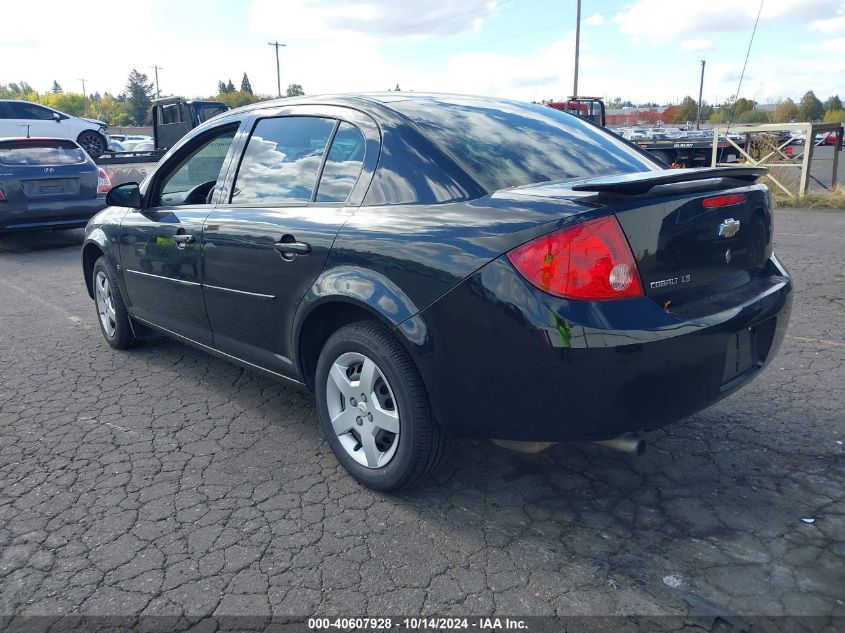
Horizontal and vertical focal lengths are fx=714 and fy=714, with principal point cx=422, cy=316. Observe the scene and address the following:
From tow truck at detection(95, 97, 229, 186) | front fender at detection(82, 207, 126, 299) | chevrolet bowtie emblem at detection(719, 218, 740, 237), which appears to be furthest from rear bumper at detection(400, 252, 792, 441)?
tow truck at detection(95, 97, 229, 186)

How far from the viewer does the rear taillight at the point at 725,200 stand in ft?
8.96

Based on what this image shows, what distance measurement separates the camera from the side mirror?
14.6 ft

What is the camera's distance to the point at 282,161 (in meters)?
3.58

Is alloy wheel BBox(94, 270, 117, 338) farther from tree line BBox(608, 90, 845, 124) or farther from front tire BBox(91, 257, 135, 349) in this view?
tree line BBox(608, 90, 845, 124)

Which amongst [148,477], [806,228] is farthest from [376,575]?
[806,228]

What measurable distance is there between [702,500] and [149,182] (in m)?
3.61

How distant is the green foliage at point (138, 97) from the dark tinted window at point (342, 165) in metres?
138

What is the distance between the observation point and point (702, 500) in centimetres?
295

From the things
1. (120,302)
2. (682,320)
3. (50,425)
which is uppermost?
(682,320)

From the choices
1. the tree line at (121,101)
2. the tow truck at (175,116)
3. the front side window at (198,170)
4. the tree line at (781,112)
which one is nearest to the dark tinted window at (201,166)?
the front side window at (198,170)

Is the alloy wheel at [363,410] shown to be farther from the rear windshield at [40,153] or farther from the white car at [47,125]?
the white car at [47,125]

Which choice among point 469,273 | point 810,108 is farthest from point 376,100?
point 810,108

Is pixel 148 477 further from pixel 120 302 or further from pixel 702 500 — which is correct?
pixel 702 500

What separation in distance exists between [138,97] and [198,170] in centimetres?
14527
